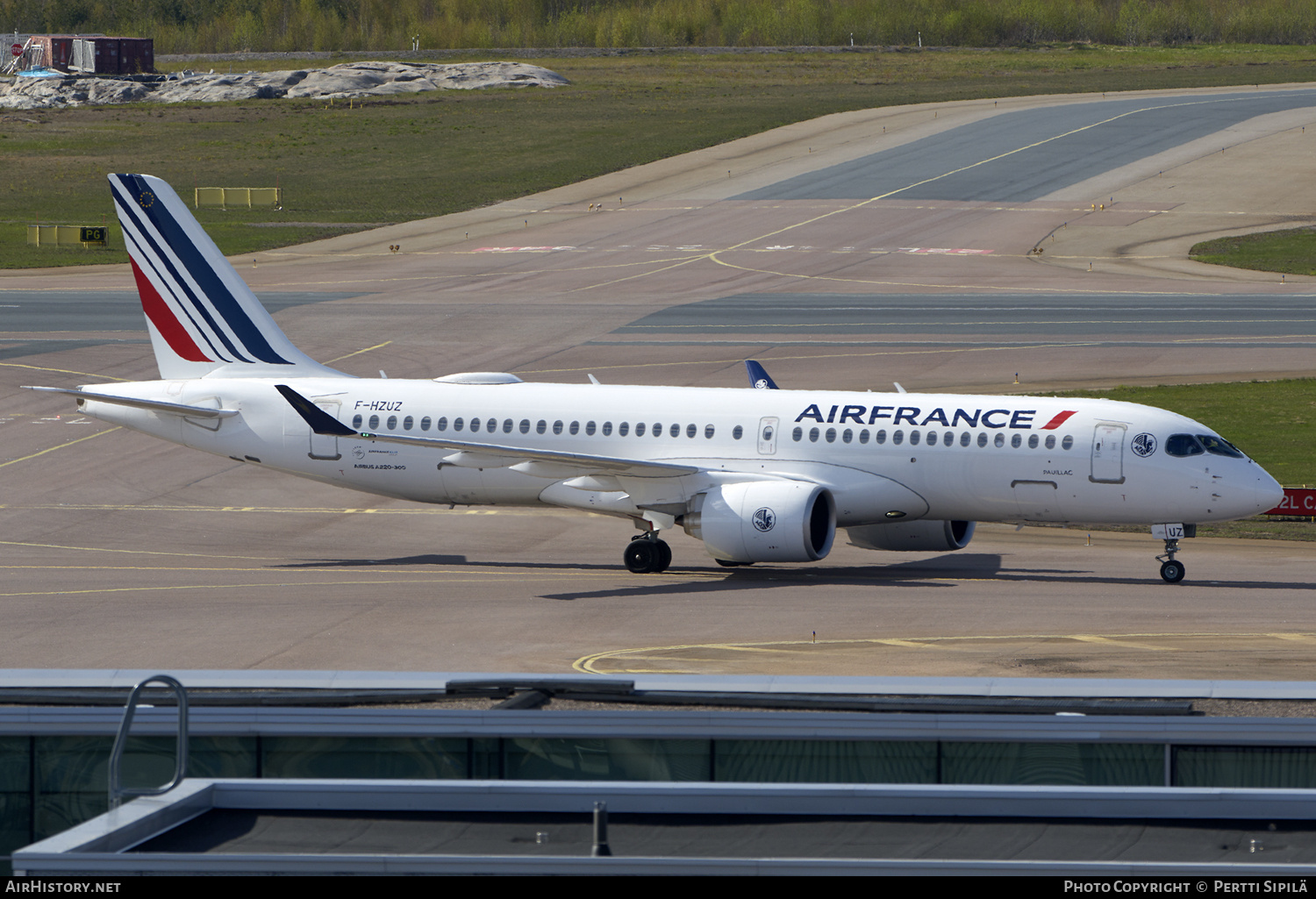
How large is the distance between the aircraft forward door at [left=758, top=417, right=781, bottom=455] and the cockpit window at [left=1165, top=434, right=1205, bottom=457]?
382 inches

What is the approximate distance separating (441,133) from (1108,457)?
394ft

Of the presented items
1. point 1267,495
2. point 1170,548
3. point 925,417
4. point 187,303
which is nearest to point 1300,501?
point 1267,495

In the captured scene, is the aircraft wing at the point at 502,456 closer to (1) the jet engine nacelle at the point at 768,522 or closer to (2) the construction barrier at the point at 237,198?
(1) the jet engine nacelle at the point at 768,522

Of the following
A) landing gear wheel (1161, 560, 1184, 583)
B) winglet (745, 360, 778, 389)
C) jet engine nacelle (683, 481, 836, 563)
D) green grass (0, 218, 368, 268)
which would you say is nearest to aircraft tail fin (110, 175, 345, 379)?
winglet (745, 360, 778, 389)

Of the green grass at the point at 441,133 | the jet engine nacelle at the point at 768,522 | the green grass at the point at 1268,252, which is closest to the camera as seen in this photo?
the jet engine nacelle at the point at 768,522

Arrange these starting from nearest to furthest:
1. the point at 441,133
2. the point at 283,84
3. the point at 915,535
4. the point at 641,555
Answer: the point at 641,555
the point at 915,535
the point at 441,133
the point at 283,84

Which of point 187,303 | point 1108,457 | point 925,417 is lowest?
point 1108,457

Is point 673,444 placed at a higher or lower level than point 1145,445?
lower

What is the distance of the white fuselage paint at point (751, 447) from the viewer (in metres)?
39.5

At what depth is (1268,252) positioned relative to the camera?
94.9m

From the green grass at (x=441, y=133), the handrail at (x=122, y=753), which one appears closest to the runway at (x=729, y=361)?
the green grass at (x=441, y=133)

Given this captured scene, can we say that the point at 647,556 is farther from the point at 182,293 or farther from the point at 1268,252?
the point at 1268,252

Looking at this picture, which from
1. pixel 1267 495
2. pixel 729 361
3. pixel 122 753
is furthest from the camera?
pixel 729 361

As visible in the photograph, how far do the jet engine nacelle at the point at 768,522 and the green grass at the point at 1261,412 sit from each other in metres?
17.8
